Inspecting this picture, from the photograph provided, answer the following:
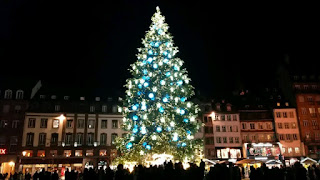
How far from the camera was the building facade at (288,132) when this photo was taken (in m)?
55.6

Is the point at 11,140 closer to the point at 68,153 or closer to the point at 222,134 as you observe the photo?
the point at 68,153

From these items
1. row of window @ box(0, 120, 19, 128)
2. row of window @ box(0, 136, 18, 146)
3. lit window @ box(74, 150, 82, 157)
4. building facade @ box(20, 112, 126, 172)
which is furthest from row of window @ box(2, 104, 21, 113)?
lit window @ box(74, 150, 82, 157)

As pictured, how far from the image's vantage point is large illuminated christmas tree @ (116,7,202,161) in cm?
2103

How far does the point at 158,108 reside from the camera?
21.4m

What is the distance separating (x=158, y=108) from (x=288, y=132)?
1781 inches

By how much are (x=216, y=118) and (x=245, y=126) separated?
6.57 meters

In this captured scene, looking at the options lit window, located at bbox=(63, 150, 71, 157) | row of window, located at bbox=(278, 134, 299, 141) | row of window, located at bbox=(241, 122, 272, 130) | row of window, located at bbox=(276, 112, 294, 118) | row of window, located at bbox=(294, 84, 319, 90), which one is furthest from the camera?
row of window, located at bbox=(294, 84, 319, 90)

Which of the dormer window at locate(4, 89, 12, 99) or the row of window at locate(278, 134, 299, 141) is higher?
the dormer window at locate(4, 89, 12, 99)

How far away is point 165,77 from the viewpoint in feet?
73.7

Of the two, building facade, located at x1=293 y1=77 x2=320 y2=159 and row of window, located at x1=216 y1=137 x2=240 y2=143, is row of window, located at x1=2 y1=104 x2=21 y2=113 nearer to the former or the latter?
row of window, located at x1=216 y1=137 x2=240 y2=143

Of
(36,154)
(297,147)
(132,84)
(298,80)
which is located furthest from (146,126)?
(298,80)

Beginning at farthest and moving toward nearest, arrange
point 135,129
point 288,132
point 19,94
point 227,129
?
point 227,129, point 288,132, point 19,94, point 135,129

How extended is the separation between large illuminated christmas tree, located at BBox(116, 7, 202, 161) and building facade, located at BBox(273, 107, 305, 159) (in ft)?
135

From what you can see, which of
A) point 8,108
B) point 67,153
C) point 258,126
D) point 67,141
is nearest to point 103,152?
point 67,153
